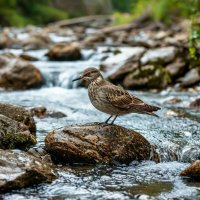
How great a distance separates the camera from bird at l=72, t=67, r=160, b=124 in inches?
287

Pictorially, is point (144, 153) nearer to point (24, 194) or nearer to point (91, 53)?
point (24, 194)

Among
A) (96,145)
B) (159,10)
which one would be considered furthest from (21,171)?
(159,10)

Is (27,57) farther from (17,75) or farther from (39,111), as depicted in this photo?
(39,111)

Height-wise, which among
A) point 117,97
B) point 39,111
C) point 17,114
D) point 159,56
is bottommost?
point 39,111

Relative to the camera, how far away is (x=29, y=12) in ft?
148

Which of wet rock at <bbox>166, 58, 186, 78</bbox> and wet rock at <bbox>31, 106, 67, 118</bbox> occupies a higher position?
wet rock at <bbox>166, 58, 186, 78</bbox>

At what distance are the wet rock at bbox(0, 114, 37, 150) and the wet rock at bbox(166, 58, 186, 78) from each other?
8032 millimetres

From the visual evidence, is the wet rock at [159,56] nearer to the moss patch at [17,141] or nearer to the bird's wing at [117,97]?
the bird's wing at [117,97]

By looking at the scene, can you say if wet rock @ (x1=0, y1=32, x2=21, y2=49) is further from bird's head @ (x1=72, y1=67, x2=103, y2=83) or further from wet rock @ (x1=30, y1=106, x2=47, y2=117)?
bird's head @ (x1=72, y1=67, x2=103, y2=83)

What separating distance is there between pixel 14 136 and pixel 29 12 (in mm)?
38720

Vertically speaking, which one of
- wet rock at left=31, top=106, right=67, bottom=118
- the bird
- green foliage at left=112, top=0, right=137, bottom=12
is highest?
green foliage at left=112, top=0, right=137, bottom=12

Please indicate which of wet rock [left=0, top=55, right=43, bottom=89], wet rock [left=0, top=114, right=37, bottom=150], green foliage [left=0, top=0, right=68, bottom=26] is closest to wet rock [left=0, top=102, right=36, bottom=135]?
wet rock [left=0, top=114, right=37, bottom=150]

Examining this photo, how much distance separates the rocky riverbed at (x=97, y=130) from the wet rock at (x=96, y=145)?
13mm

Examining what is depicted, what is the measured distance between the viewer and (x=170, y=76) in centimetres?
1520
